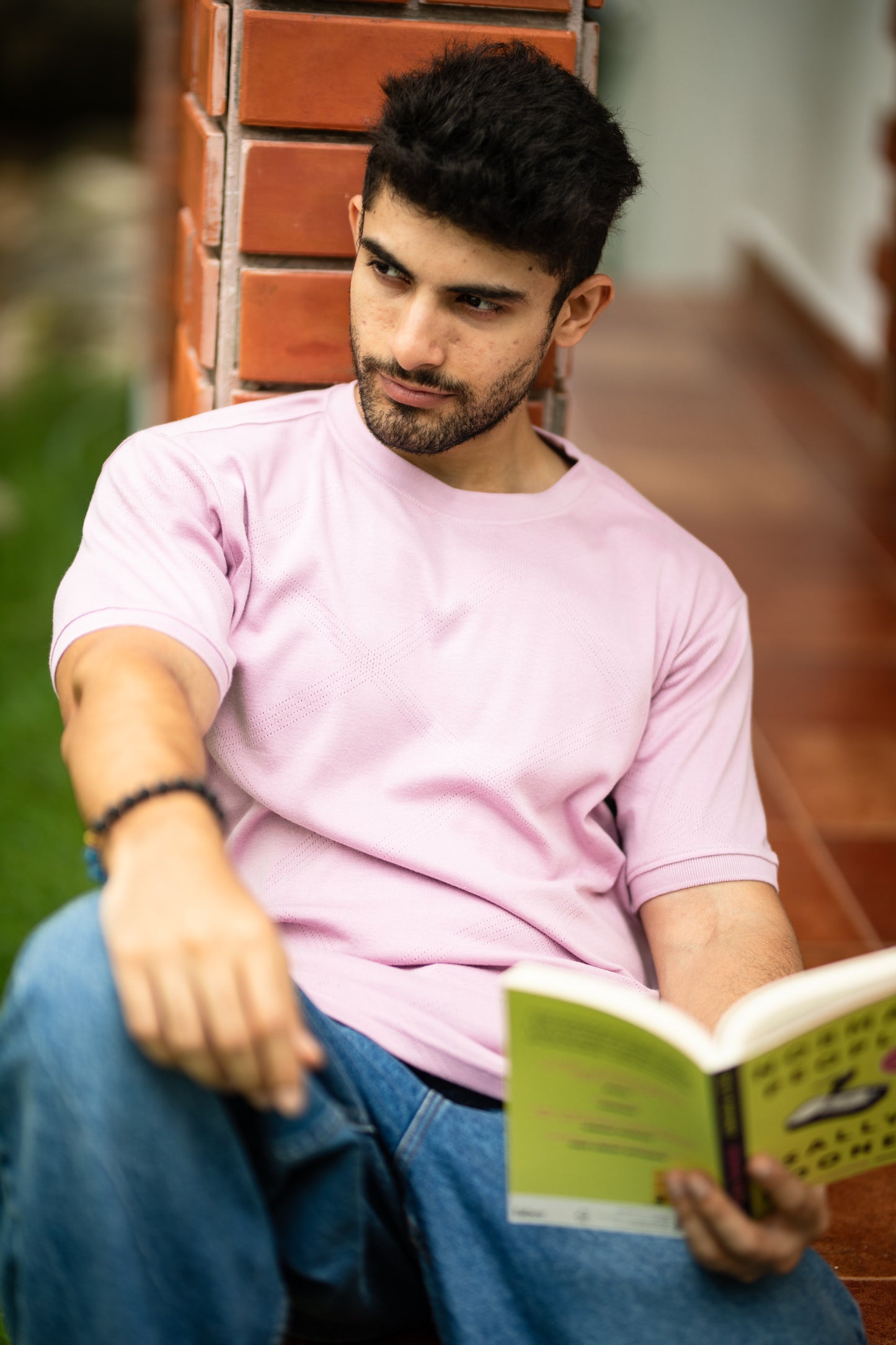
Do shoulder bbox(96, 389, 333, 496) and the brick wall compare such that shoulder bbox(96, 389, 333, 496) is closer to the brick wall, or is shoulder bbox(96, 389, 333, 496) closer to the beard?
the beard

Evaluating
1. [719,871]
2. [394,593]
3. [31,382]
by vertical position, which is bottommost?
[31,382]

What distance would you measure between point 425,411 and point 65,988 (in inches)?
25.5

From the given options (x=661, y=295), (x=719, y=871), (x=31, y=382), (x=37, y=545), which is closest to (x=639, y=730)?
(x=719, y=871)

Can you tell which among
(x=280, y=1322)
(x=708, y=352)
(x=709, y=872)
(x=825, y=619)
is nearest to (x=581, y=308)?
(x=709, y=872)

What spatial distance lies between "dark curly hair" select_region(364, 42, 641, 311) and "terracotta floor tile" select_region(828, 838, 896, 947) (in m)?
1.36

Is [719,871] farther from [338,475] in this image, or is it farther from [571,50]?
[571,50]

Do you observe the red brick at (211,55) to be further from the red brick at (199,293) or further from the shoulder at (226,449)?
the shoulder at (226,449)

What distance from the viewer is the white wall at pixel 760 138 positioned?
224 inches

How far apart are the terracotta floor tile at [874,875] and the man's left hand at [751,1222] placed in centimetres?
129

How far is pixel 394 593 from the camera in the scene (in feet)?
4.96

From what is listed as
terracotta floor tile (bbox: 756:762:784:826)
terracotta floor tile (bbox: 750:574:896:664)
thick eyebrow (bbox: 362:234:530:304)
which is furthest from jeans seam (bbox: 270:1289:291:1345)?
terracotta floor tile (bbox: 750:574:896:664)

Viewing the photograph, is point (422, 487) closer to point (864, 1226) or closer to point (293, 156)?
point (293, 156)

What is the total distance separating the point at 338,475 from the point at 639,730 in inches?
15.4

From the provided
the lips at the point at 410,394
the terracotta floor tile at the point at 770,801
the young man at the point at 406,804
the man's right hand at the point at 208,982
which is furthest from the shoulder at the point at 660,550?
the terracotta floor tile at the point at 770,801
